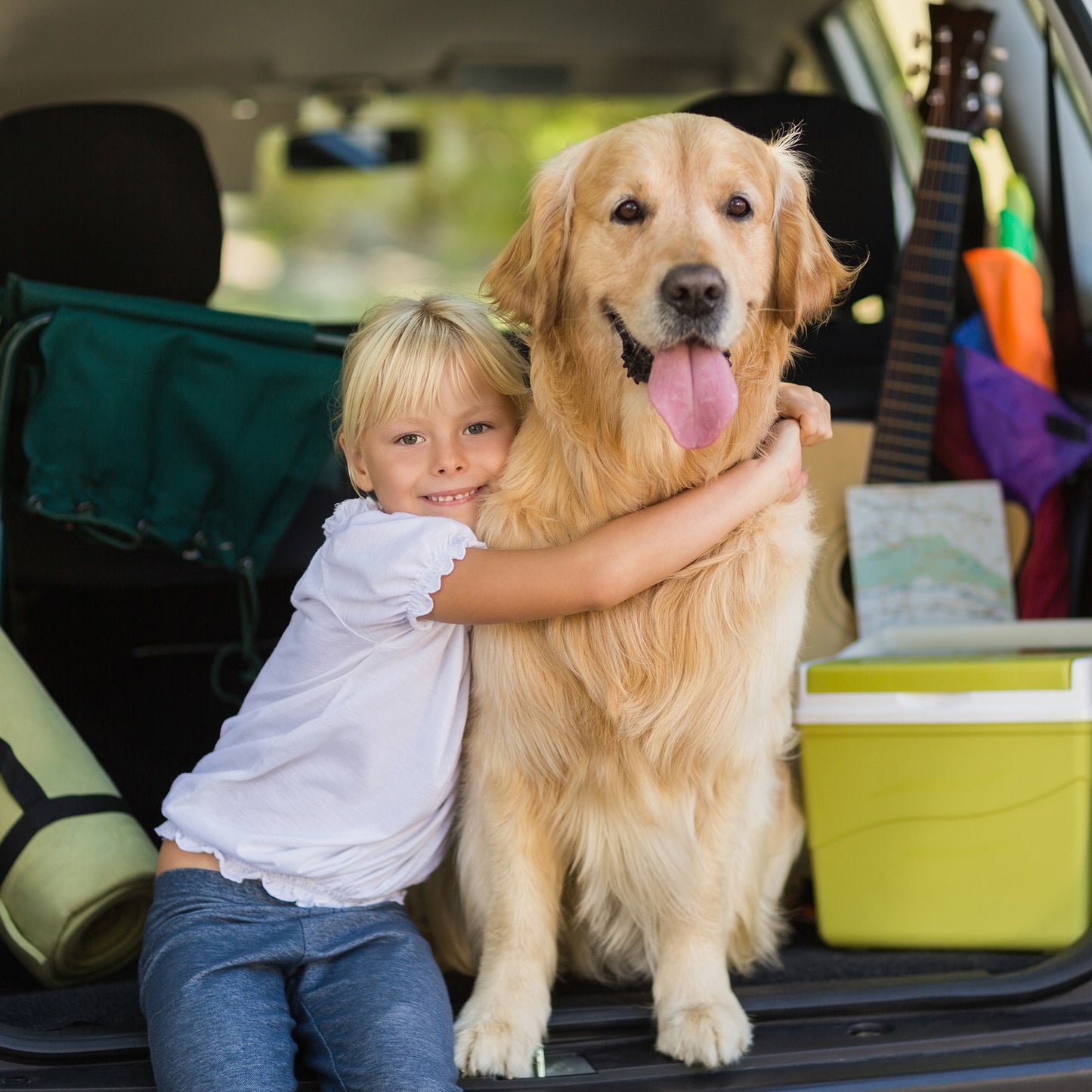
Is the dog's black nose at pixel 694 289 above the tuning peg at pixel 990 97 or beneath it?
beneath

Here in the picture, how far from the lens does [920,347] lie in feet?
9.36

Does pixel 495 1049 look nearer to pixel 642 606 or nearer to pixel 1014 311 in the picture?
pixel 642 606

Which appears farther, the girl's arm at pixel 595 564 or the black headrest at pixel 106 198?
the black headrest at pixel 106 198

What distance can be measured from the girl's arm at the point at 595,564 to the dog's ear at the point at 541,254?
1.08 feet

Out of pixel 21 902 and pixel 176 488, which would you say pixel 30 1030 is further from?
pixel 176 488

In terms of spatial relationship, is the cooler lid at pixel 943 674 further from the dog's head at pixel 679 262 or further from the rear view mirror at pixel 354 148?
the rear view mirror at pixel 354 148

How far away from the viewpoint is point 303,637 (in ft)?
6.19

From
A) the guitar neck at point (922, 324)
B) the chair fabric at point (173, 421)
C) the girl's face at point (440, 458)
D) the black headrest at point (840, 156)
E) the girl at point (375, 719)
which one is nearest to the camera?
the girl at point (375, 719)

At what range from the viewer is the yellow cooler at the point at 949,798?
204cm

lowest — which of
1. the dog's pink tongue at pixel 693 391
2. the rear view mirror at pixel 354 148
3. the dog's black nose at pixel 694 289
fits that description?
the dog's pink tongue at pixel 693 391

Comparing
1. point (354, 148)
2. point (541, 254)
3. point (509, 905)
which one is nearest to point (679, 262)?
point (541, 254)

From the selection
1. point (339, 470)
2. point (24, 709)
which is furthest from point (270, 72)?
point (24, 709)

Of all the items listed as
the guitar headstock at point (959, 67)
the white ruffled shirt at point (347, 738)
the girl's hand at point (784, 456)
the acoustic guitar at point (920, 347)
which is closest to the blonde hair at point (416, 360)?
the white ruffled shirt at point (347, 738)

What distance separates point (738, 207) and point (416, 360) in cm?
50
